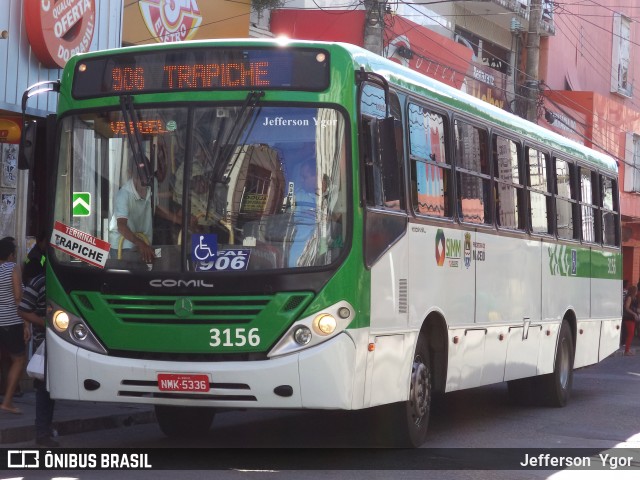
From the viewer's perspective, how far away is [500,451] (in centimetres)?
1083

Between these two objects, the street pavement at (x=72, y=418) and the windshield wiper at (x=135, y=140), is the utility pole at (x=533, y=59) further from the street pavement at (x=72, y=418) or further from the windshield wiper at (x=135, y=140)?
the windshield wiper at (x=135, y=140)

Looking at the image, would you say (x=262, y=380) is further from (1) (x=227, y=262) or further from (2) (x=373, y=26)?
(2) (x=373, y=26)

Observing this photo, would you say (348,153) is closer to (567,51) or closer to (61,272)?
(61,272)

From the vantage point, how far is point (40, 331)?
12180 millimetres

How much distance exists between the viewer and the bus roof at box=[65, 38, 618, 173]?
9.52m

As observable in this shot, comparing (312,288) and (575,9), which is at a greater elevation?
(575,9)

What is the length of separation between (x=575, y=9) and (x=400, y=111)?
29.4 meters

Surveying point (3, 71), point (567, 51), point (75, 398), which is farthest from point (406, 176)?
point (567, 51)

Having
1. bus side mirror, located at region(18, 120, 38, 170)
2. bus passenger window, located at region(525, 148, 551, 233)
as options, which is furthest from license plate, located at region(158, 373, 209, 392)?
bus passenger window, located at region(525, 148, 551, 233)

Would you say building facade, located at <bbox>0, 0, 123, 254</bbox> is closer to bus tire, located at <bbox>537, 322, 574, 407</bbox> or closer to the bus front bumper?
the bus front bumper

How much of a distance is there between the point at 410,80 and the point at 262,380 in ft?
9.97

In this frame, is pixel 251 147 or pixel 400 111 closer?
pixel 251 147

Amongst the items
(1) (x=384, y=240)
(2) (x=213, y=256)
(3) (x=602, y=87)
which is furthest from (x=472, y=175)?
(3) (x=602, y=87)

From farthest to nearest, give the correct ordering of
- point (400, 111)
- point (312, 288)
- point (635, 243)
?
point (635, 243) → point (400, 111) → point (312, 288)
